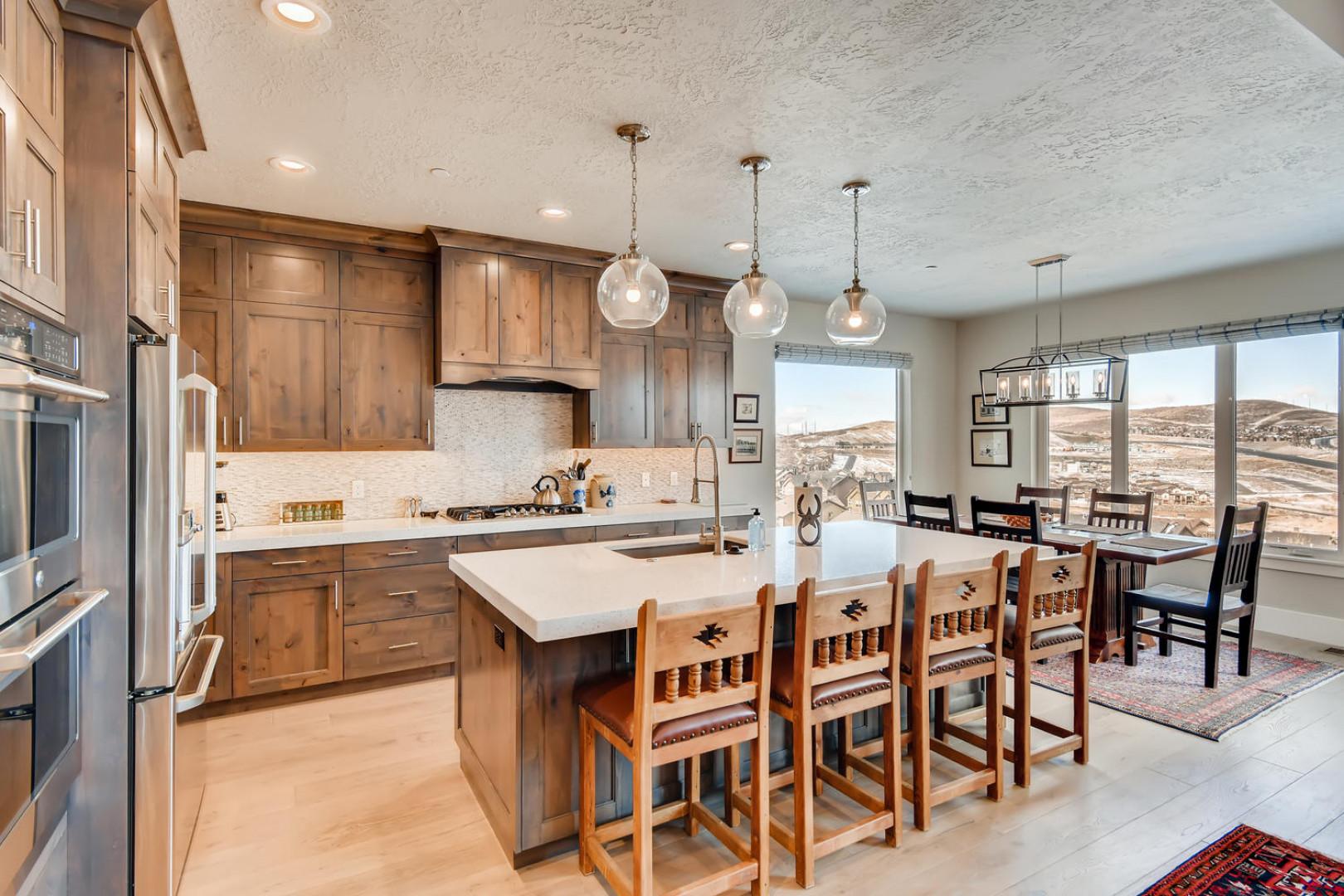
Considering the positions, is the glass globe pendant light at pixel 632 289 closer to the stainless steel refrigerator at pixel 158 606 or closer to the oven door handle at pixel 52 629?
the stainless steel refrigerator at pixel 158 606

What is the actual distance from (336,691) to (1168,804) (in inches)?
151

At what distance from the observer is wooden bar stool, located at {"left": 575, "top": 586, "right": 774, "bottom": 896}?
5.73ft

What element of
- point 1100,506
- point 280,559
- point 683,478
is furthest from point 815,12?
point 1100,506

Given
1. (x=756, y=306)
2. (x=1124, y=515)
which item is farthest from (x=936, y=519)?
(x=756, y=306)

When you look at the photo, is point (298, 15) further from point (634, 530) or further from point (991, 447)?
point (991, 447)

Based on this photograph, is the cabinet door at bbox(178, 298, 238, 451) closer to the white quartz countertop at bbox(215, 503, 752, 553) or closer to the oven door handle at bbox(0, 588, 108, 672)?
the white quartz countertop at bbox(215, 503, 752, 553)

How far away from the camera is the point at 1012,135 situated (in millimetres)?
2689

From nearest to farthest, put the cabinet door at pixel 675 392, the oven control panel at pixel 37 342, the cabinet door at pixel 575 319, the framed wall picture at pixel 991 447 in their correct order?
the oven control panel at pixel 37 342
the cabinet door at pixel 575 319
the cabinet door at pixel 675 392
the framed wall picture at pixel 991 447

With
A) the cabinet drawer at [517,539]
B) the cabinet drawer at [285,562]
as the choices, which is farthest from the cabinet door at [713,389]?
the cabinet drawer at [285,562]

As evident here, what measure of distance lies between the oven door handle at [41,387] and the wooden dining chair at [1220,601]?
186 inches

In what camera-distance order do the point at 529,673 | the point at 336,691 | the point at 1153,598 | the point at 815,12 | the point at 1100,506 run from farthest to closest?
1. the point at 1100,506
2. the point at 1153,598
3. the point at 336,691
4. the point at 529,673
5. the point at 815,12

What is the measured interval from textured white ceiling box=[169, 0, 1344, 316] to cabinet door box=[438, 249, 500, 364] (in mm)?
259

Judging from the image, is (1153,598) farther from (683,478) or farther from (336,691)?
(336,691)

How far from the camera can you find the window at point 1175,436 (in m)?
5.06
